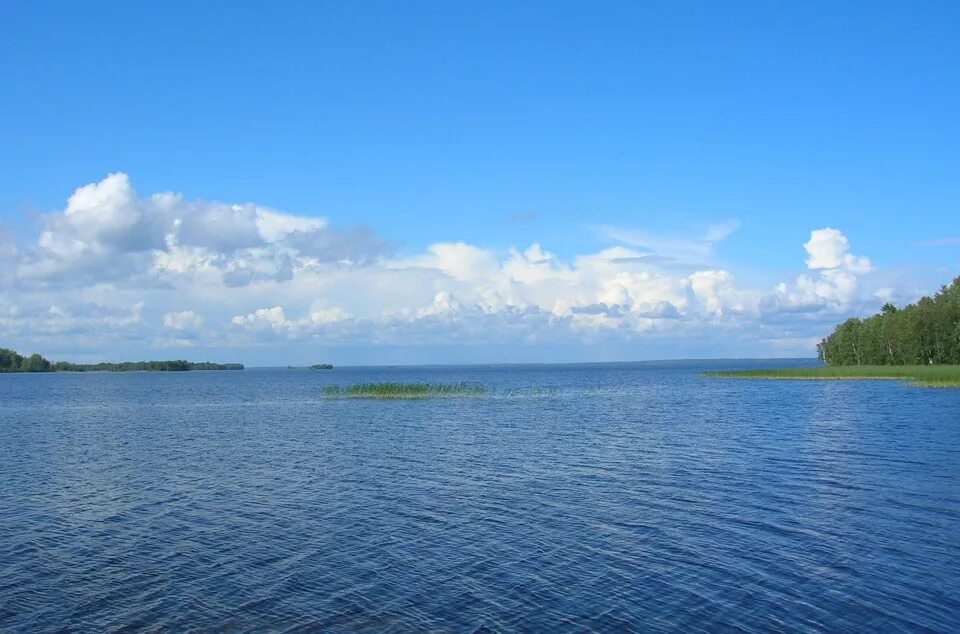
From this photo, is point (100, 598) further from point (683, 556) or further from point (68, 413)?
point (68, 413)

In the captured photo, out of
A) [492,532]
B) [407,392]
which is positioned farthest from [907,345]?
[492,532]

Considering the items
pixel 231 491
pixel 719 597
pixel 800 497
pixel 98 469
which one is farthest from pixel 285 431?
pixel 719 597

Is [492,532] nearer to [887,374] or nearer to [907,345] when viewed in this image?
[887,374]

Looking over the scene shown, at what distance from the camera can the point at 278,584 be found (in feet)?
67.3

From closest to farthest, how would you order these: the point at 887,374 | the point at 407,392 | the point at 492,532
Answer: the point at 492,532 → the point at 407,392 → the point at 887,374

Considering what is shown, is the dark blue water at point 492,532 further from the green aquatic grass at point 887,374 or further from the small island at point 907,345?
the small island at point 907,345

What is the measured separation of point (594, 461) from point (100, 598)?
1085 inches

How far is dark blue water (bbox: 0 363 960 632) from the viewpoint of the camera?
1836 centimetres

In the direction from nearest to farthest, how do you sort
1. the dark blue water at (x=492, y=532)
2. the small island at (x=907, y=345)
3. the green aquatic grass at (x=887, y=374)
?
the dark blue water at (x=492, y=532), the green aquatic grass at (x=887, y=374), the small island at (x=907, y=345)

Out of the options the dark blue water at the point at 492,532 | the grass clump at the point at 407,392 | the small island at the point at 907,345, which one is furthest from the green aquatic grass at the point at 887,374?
the grass clump at the point at 407,392

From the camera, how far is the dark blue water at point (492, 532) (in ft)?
60.2

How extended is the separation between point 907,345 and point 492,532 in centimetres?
13711

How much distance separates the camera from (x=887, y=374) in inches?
4875

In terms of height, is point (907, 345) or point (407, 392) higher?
point (907, 345)
